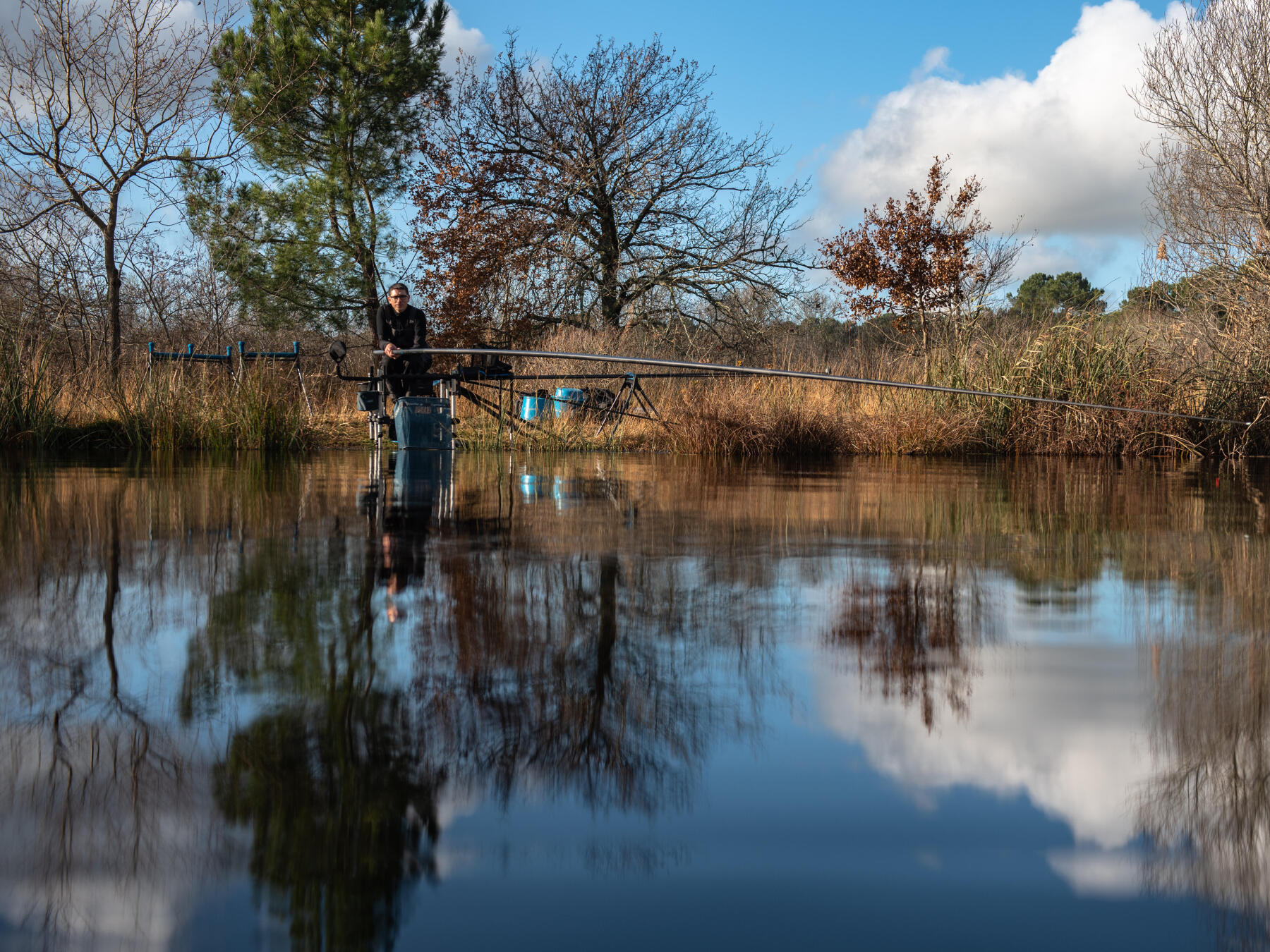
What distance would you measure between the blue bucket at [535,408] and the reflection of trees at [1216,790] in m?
14.4

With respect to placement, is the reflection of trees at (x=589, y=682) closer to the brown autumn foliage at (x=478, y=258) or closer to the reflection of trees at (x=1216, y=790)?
the reflection of trees at (x=1216, y=790)

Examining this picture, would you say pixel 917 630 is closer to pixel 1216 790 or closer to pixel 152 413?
pixel 1216 790

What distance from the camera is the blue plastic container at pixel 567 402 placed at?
16797 millimetres

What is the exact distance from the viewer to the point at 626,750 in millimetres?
2047

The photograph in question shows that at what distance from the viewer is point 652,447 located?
1598cm

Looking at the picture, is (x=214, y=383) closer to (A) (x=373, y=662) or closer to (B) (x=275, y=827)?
(A) (x=373, y=662)

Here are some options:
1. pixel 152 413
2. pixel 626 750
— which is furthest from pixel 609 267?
pixel 626 750

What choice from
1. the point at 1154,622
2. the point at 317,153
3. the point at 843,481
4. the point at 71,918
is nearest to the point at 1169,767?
the point at 1154,622

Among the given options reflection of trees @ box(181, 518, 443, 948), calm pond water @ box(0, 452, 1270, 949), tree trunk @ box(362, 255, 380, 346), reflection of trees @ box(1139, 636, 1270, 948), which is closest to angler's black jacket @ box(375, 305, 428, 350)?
calm pond water @ box(0, 452, 1270, 949)

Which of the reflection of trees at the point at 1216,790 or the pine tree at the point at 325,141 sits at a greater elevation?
the pine tree at the point at 325,141

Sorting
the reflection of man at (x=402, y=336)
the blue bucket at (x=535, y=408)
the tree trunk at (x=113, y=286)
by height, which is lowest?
the blue bucket at (x=535, y=408)

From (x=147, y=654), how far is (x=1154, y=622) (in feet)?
9.48

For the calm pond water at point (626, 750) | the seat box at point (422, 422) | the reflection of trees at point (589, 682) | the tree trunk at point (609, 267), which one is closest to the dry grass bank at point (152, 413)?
the seat box at point (422, 422)

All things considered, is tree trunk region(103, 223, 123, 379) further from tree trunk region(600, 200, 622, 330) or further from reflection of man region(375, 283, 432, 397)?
tree trunk region(600, 200, 622, 330)
